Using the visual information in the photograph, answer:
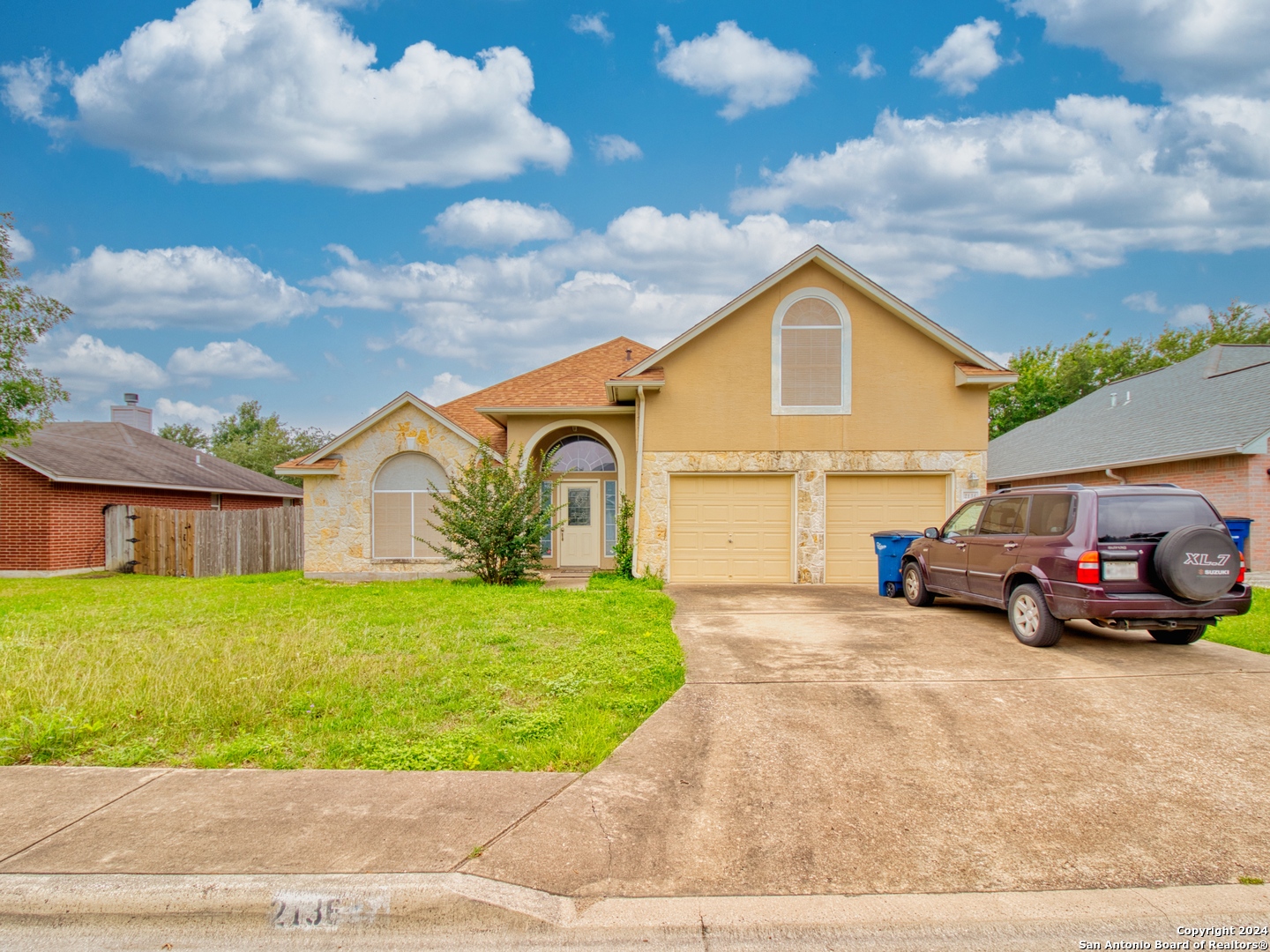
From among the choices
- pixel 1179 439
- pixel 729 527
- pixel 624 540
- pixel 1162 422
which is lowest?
pixel 624 540

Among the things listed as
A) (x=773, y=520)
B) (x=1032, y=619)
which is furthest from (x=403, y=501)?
(x=1032, y=619)

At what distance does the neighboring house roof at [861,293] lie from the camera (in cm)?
1416

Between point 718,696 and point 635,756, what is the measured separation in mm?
1517

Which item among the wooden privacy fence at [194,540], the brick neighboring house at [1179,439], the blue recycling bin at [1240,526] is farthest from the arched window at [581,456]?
the blue recycling bin at [1240,526]

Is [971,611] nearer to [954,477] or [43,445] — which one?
[954,477]

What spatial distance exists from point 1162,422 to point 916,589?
535 inches

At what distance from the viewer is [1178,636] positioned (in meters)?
8.27

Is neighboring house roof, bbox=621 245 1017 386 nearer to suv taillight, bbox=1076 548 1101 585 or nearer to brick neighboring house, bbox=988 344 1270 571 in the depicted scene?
brick neighboring house, bbox=988 344 1270 571

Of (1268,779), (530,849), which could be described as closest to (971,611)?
(1268,779)

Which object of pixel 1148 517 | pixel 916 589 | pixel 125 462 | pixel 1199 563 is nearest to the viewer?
pixel 1199 563

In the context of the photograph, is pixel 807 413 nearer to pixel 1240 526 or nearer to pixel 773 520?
pixel 773 520

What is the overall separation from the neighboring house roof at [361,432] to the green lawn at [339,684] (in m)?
5.65

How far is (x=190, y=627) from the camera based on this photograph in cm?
988

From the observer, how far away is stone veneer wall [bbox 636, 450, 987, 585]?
1433 centimetres
